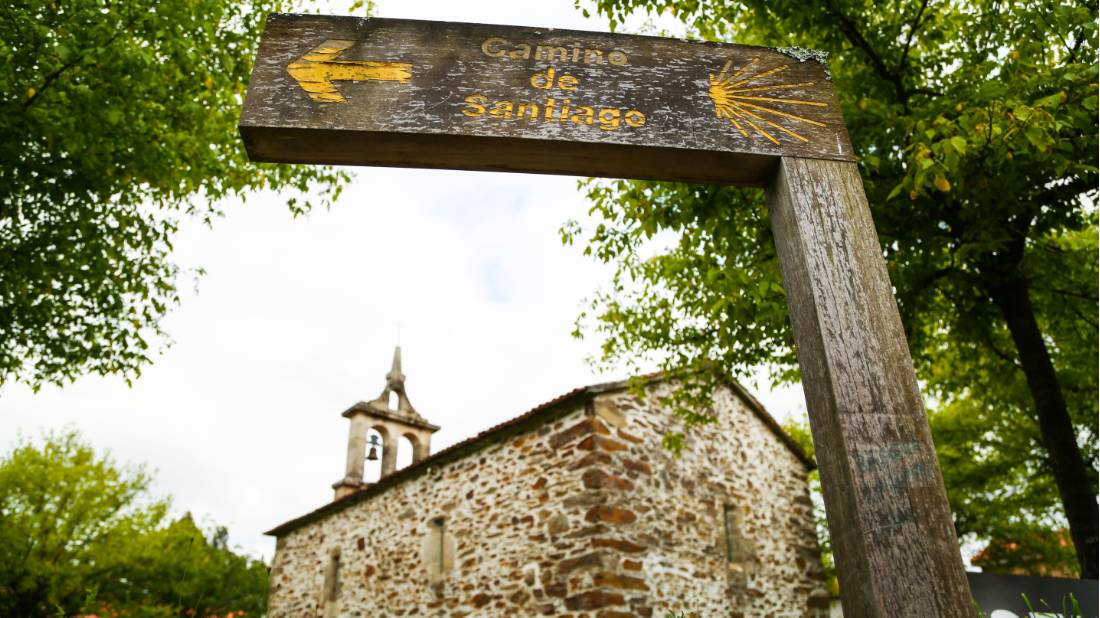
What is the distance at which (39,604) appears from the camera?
1502cm

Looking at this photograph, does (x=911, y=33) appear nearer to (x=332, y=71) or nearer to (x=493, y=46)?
(x=493, y=46)

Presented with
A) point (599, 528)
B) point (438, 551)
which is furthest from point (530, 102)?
point (438, 551)

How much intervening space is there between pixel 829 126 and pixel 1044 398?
5.83 m

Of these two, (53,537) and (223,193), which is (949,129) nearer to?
(223,193)

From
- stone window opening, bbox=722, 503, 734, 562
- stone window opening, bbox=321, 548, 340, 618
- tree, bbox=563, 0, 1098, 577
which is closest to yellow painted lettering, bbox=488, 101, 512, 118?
tree, bbox=563, 0, 1098, 577

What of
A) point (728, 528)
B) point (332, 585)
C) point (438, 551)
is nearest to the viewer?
point (728, 528)

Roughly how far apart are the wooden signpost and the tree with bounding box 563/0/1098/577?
1962 mm

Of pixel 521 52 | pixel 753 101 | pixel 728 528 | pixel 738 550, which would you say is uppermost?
pixel 521 52

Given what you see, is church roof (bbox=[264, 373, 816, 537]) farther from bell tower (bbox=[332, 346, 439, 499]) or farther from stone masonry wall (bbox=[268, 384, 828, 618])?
bell tower (bbox=[332, 346, 439, 499])

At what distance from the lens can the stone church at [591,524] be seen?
879 cm

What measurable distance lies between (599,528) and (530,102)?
283 inches

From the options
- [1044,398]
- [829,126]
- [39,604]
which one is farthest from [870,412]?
[39,604]

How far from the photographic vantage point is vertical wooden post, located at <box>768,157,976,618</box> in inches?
72.1

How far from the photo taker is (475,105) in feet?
7.98
